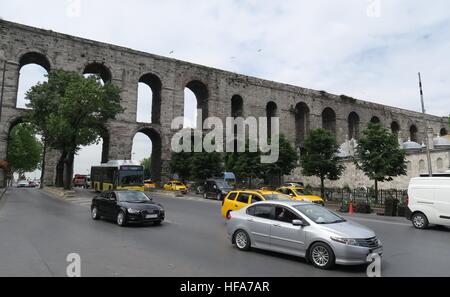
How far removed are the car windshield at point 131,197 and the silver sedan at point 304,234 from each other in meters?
5.63

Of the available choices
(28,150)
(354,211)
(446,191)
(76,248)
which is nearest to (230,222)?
(76,248)

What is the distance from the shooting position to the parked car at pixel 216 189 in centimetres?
2892

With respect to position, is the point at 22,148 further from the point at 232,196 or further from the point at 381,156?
the point at 232,196

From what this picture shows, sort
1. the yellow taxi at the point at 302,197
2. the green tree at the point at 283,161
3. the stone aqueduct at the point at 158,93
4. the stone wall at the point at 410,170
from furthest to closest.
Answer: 1. the stone aqueduct at the point at 158,93
2. the green tree at the point at 283,161
3. the stone wall at the point at 410,170
4. the yellow taxi at the point at 302,197

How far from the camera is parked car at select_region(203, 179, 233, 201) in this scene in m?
→ 28.9

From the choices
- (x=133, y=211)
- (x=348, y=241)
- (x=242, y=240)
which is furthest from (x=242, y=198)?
(x=348, y=241)

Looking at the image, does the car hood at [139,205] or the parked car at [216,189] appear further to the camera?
the parked car at [216,189]

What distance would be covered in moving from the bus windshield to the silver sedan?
66.5ft

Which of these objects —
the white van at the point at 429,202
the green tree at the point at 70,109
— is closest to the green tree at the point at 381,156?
the white van at the point at 429,202

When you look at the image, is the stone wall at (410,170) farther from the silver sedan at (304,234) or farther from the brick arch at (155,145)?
the silver sedan at (304,234)

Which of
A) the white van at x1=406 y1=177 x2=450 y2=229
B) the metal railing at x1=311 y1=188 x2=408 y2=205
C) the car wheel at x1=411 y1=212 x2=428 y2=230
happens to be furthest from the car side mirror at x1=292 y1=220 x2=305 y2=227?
the metal railing at x1=311 y1=188 x2=408 y2=205

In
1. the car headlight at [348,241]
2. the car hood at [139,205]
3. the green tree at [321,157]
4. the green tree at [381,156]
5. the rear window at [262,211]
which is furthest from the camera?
the green tree at [321,157]

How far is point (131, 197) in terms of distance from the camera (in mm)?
13539

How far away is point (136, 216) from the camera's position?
12.2 meters
